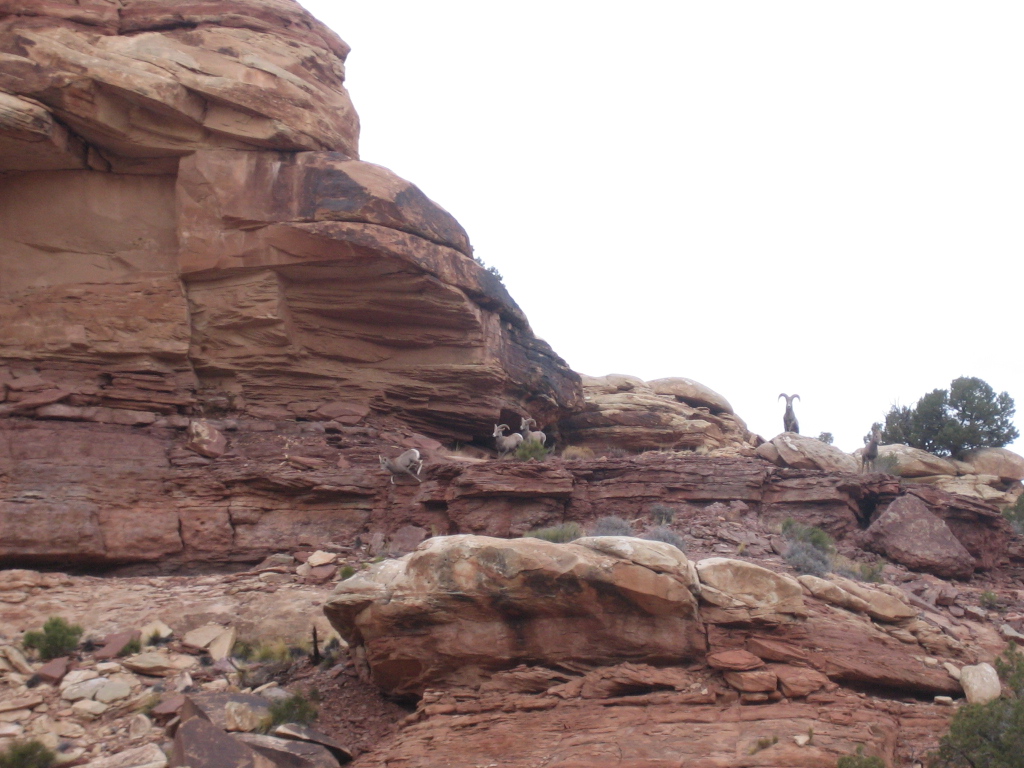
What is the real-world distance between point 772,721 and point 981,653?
3777 mm

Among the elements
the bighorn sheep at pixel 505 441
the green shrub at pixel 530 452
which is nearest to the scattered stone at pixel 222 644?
the green shrub at pixel 530 452

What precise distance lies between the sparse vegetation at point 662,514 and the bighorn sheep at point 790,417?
26.2 ft

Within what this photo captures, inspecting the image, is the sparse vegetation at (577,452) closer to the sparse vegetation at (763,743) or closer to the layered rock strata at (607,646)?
the layered rock strata at (607,646)

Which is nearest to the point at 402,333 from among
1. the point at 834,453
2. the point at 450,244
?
the point at 450,244

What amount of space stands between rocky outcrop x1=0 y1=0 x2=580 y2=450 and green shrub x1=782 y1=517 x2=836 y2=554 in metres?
7.97

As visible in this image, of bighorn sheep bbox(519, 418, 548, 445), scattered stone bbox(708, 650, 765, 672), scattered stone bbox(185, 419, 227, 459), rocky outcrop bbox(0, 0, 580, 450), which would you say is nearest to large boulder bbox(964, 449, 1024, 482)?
bighorn sheep bbox(519, 418, 548, 445)

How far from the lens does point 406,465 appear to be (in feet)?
55.9

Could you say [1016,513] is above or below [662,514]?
above

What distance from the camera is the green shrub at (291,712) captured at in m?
10.5

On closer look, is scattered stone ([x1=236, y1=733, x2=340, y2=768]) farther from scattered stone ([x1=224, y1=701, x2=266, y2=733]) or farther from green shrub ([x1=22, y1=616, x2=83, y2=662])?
green shrub ([x1=22, y1=616, x2=83, y2=662])

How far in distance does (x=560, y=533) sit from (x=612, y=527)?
102 centimetres

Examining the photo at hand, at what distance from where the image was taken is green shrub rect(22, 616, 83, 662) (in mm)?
12031

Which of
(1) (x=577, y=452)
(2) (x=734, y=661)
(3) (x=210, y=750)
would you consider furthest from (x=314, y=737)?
(1) (x=577, y=452)

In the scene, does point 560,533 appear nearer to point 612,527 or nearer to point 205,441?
point 612,527
